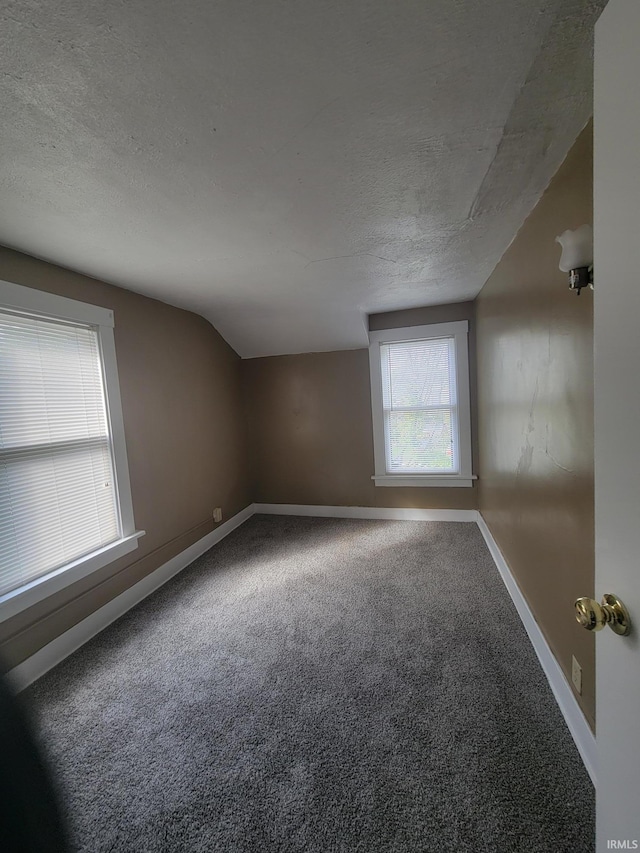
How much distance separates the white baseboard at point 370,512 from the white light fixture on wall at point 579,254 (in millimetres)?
2995

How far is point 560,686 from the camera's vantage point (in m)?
1.45

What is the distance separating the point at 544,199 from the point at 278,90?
125 cm

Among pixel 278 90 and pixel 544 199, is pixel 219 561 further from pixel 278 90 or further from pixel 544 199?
pixel 544 199

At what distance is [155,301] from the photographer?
277 cm

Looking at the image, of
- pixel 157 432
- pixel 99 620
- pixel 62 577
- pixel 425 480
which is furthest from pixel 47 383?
pixel 425 480

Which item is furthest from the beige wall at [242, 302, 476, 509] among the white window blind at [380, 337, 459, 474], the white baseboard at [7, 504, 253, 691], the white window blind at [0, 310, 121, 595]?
the white window blind at [0, 310, 121, 595]

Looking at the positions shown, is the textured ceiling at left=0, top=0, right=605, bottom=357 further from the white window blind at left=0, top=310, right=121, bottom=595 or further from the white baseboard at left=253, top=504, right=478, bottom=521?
the white baseboard at left=253, top=504, right=478, bottom=521

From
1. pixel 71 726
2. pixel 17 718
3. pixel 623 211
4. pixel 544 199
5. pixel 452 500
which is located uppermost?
pixel 544 199

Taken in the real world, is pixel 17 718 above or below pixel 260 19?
below

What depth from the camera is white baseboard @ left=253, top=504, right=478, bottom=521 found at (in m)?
3.62

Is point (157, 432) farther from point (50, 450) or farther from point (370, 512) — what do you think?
point (370, 512)

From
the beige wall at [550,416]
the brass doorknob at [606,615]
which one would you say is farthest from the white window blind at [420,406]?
the brass doorknob at [606,615]

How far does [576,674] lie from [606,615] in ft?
3.36

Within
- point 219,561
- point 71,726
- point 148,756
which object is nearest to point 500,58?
point 148,756
